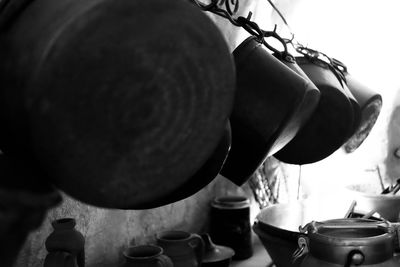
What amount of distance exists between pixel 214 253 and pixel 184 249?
0.20m

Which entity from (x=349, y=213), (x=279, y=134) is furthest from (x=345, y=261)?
(x=349, y=213)

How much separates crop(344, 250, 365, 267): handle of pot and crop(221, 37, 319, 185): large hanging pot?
287 mm

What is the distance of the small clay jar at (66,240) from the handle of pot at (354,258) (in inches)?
23.3

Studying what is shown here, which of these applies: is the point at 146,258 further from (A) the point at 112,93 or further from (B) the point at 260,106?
(A) the point at 112,93

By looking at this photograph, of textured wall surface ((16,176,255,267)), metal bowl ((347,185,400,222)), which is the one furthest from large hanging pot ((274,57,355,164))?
metal bowl ((347,185,400,222))

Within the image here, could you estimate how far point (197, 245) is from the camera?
1509 mm

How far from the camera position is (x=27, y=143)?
58 centimetres

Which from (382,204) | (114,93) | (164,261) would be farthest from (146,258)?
(382,204)

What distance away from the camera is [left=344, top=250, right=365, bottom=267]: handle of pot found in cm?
104

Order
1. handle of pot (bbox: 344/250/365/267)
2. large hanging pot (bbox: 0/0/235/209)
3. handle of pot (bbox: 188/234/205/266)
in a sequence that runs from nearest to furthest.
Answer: large hanging pot (bbox: 0/0/235/209), handle of pot (bbox: 344/250/365/267), handle of pot (bbox: 188/234/205/266)

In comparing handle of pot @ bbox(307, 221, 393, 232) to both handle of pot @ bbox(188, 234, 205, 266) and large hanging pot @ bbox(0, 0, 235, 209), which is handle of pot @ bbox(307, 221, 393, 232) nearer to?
handle of pot @ bbox(188, 234, 205, 266)

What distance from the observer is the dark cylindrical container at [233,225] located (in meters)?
1.83

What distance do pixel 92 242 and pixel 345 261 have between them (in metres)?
0.76

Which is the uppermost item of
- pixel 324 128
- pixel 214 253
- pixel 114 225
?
pixel 324 128
